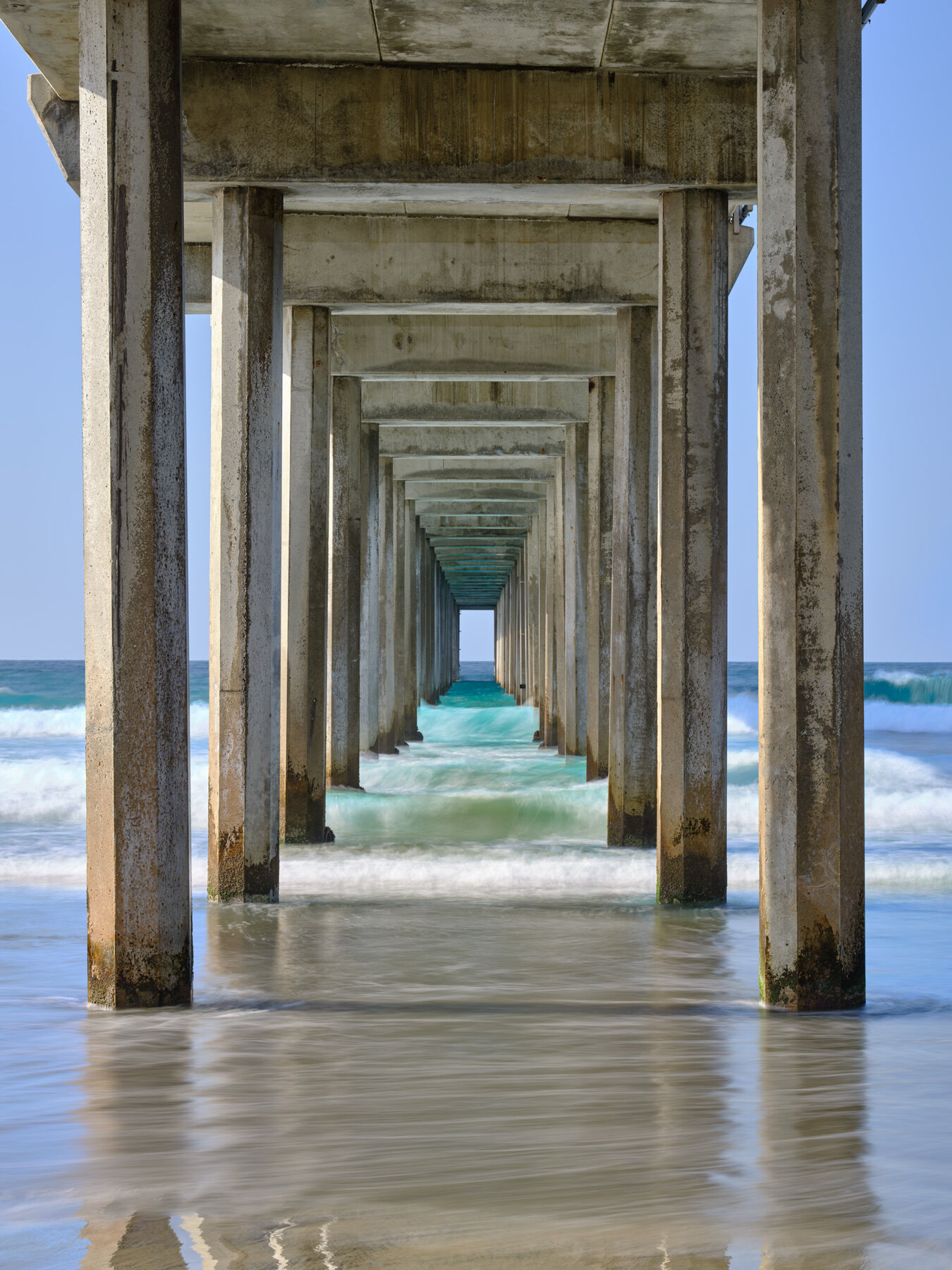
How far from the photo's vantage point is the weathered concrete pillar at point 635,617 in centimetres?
940

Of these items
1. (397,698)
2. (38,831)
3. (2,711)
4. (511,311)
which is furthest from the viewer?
(2,711)

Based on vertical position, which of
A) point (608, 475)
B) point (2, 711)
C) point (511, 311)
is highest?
point (511, 311)

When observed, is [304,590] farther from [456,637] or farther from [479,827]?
[456,637]

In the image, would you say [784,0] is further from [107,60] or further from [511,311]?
[511,311]

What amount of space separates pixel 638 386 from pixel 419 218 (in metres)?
2.05

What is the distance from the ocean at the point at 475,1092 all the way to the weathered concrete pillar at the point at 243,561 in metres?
0.45

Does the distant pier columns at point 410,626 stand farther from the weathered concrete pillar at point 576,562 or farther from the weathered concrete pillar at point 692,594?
the weathered concrete pillar at point 692,594

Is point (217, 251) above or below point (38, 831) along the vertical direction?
above

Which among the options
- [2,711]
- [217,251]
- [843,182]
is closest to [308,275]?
[217,251]

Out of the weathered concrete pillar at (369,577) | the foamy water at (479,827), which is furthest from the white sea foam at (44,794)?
the weathered concrete pillar at (369,577)

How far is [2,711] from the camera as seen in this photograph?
141 ft

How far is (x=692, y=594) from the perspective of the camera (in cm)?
740

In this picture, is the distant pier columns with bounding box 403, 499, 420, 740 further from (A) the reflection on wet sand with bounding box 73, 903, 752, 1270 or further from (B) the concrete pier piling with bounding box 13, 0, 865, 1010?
(A) the reflection on wet sand with bounding box 73, 903, 752, 1270

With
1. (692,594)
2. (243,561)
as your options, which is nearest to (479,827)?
(692,594)
